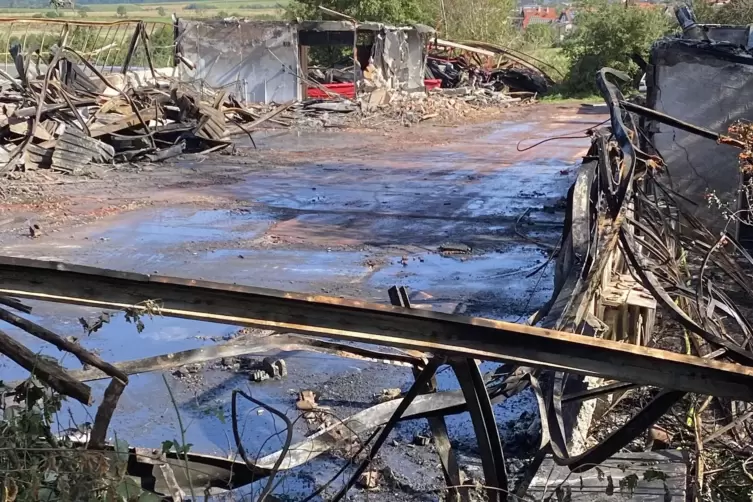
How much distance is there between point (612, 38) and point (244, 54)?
1345cm

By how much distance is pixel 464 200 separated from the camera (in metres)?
12.1

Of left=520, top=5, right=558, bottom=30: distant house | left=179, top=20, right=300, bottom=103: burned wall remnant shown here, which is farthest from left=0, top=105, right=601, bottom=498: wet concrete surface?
left=520, top=5, right=558, bottom=30: distant house

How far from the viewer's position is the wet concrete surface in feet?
16.1

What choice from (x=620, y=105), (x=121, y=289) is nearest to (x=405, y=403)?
(x=121, y=289)

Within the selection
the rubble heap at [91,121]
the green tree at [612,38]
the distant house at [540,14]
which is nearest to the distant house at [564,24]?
the distant house at [540,14]

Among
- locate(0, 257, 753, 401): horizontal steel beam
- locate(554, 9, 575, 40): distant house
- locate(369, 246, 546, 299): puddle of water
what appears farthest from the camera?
locate(554, 9, 575, 40): distant house

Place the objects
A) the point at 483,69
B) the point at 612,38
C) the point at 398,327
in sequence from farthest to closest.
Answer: the point at 483,69
the point at 612,38
the point at 398,327

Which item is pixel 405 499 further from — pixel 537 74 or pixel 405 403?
pixel 537 74

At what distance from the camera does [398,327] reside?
1.98 metres

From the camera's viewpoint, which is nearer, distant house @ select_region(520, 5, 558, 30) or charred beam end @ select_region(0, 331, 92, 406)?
charred beam end @ select_region(0, 331, 92, 406)

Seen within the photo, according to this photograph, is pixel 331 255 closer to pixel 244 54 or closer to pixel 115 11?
pixel 244 54

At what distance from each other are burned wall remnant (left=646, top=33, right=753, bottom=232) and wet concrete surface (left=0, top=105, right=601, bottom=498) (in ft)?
5.54

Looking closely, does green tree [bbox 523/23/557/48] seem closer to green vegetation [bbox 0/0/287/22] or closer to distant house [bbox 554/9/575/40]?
distant house [bbox 554/9/575/40]

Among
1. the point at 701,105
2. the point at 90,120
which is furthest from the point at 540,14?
the point at 701,105
